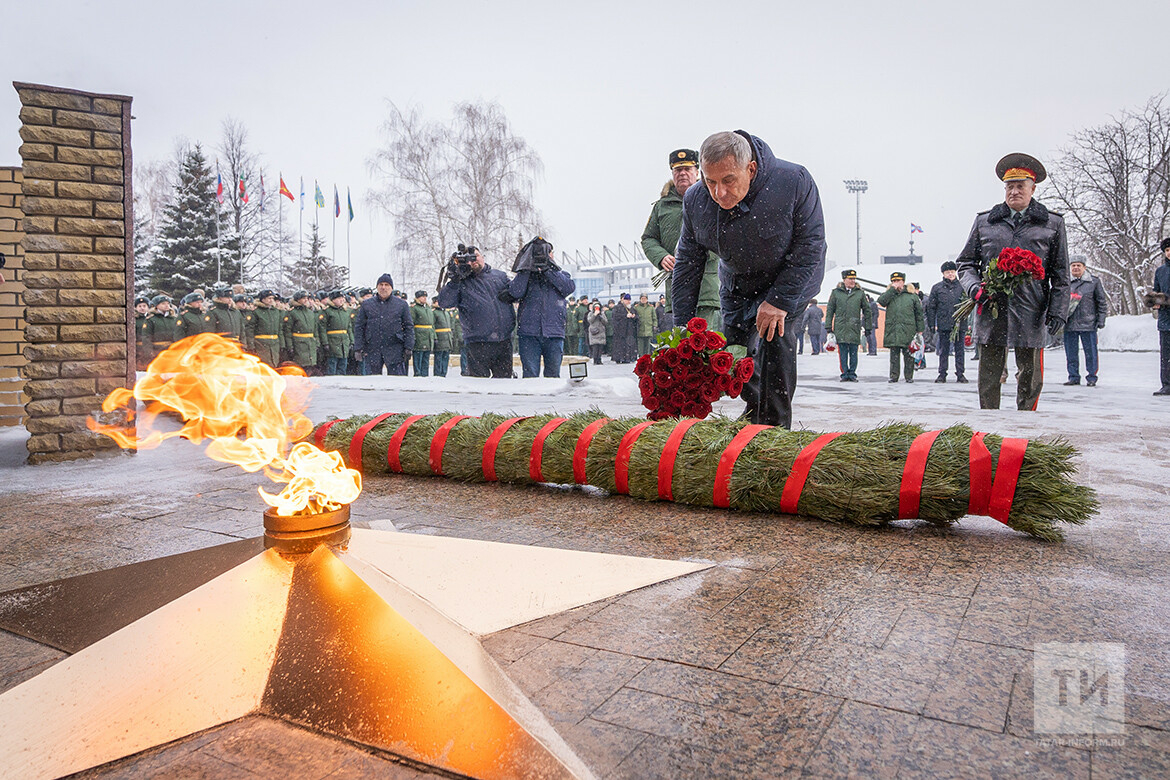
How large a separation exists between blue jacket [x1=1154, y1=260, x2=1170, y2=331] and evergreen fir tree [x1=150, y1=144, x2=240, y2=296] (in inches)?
1197

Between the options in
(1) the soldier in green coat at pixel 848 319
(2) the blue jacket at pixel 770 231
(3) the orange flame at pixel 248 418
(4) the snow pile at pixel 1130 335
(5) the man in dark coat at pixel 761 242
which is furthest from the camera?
(4) the snow pile at pixel 1130 335

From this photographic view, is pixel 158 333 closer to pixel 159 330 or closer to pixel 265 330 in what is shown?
pixel 159 330

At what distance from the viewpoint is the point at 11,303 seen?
688 cm

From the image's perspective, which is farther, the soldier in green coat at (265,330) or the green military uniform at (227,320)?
the soldier in green coat at (265,330)

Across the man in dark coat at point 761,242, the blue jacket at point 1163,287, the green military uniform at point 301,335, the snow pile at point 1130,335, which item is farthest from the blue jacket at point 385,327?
the snow pile at point 1130,335

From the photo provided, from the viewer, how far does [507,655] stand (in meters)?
1.88

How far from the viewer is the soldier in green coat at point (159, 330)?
13766 millimetres

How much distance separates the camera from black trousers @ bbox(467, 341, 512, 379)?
11452 millimetres

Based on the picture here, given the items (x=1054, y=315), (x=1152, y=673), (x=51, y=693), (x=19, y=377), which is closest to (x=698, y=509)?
(x=1152, y=673)

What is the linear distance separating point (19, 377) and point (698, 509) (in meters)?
6.73

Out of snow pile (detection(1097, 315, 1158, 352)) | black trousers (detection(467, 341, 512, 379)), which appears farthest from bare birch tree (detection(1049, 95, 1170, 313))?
black trousers (detection(467, 341, 512, 379))

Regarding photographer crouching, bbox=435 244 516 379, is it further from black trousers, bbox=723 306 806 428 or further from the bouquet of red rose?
black trousers, bbox=723 306 806 428

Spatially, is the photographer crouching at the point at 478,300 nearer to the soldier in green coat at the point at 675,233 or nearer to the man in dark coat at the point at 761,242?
the soldier in green coat at the point at 675,233

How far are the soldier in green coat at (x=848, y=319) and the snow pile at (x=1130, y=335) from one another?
7.40 meters
